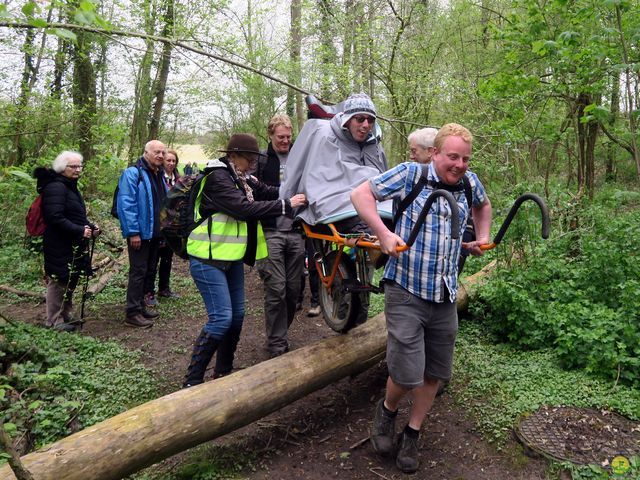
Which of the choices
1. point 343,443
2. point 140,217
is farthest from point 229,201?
point 140,217

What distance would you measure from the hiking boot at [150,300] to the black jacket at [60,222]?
1230 mm

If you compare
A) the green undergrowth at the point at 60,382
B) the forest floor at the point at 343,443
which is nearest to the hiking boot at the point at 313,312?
the forest floor at the point at 343,443

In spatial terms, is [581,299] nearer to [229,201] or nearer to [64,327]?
[229,201]

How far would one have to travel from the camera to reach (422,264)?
9.86 feet

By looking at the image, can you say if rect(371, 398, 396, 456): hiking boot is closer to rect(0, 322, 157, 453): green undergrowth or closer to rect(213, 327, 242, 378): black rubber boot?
rect(213, 327, 242, 378): black rubber boot

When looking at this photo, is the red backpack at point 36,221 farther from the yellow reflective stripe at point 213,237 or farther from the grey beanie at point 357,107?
the grey beanie at point 357,107

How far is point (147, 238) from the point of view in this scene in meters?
6.09

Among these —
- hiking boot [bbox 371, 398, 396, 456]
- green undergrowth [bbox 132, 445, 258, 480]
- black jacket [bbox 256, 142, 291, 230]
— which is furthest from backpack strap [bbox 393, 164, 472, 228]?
black jacket [bbox 256, 142, 291, 230]

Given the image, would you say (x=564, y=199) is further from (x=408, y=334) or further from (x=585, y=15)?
(x=408, y=334)

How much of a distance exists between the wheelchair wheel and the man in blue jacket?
266 cm

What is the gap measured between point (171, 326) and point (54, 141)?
5984 millimetres

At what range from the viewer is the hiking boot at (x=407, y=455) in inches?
128

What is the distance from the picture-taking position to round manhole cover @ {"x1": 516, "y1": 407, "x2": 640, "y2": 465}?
3.28m

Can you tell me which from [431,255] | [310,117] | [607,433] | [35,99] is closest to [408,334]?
[431,255]
